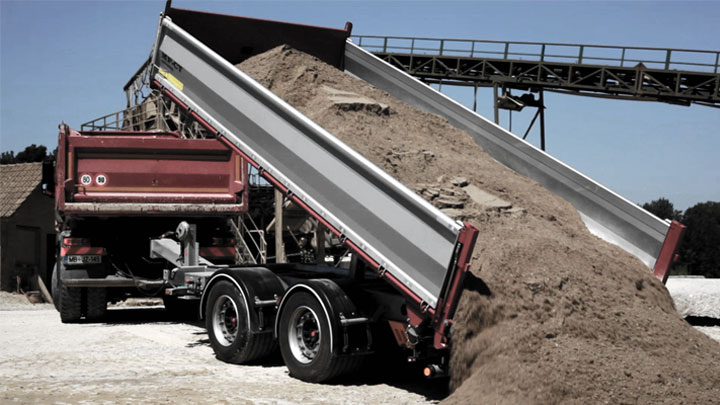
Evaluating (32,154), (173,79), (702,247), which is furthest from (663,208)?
(173,79)

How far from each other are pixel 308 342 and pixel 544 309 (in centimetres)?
260

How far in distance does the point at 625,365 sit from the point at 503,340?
924 mm

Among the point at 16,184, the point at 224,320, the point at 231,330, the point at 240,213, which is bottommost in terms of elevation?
the point at 231,330

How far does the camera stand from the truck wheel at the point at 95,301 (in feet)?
40.0

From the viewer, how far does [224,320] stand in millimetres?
8703

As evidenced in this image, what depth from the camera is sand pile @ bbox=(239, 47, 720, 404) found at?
5.55m

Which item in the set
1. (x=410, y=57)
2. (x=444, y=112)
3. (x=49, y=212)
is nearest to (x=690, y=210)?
(x=410, y=57)

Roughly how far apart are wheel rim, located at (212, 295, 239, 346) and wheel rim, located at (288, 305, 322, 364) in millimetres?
1127

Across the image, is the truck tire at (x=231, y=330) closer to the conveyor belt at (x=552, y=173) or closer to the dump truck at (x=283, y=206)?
the dump truck at (x=283, y=206)

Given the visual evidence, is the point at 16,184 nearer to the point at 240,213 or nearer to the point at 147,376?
the point at 240,213

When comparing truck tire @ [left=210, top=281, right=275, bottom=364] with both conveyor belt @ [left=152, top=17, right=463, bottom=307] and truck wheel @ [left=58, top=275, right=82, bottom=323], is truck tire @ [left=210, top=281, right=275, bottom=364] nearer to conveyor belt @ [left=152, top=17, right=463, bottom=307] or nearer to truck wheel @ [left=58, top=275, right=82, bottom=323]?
conveyor belt @ [left=152, top=17, right=463, bottom=307]

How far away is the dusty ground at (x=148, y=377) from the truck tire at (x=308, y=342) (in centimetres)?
15

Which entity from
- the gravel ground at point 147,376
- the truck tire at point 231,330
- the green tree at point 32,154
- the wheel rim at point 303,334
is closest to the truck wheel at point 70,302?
the gravel ground at point 147,376

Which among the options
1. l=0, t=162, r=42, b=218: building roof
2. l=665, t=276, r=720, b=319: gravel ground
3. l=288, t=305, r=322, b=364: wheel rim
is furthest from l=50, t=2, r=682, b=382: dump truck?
l=0, t=162, r=42, b=218: building roof
